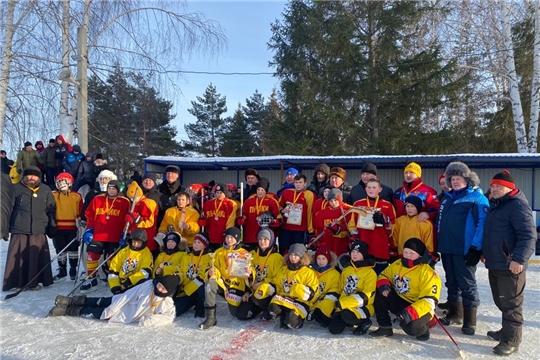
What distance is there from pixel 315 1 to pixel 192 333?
709 inches

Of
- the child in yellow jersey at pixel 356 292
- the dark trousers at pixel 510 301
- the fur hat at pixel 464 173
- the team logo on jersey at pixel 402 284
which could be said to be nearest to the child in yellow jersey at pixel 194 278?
the child in yellow jersey at pixel 356 292

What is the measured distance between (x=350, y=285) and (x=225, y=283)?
4.84 ft

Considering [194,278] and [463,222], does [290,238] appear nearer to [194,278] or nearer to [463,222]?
[194,278]

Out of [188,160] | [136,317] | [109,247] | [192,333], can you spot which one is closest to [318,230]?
[192,333]

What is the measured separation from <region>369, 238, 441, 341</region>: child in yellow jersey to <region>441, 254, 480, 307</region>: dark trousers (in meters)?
0.24

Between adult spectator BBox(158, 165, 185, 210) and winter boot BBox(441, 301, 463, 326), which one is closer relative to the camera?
winter boot BBox(441, 301, 463, 326)

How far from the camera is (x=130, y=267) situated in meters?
5.11

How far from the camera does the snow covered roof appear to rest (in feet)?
36.1

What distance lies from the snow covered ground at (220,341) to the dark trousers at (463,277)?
0.38 metres

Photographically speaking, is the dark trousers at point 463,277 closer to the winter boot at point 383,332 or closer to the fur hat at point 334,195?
the winter boot at point 383,332

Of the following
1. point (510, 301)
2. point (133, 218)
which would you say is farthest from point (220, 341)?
point (510, 301)

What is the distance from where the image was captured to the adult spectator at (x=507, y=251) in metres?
3.67

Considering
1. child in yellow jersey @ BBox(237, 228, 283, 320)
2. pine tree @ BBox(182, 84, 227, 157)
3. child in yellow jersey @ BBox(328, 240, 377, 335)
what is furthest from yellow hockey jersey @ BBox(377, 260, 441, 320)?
pine tree @ BBox(182, 84, 227, 157)

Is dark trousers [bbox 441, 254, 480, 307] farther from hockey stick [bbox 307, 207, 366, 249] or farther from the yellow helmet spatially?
the yellow helmet
